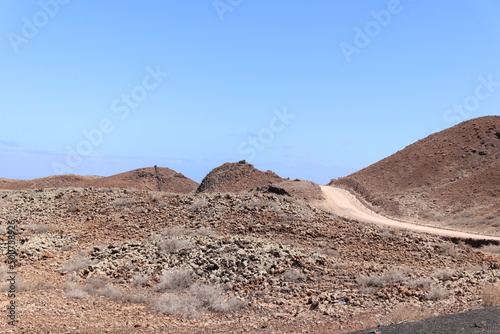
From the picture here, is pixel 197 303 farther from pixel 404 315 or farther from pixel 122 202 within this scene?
pixel 122 202

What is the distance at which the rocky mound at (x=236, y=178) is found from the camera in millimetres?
41438

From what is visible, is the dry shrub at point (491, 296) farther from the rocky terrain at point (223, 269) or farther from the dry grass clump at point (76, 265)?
the dry grass clump at point (76, 265)

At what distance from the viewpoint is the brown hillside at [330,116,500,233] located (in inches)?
1315

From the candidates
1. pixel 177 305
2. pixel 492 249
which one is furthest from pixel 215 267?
pixel 492 249

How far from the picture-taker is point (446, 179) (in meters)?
45.2

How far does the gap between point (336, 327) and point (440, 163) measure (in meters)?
43.7

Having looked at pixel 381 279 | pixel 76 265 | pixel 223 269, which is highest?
pixel 76 265

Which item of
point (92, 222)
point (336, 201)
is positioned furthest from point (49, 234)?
point (336, 201)

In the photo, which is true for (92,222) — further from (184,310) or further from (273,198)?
(184,310)

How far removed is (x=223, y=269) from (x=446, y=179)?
123 feet

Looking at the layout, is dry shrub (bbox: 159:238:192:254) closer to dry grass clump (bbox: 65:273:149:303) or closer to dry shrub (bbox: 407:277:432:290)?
dry grass clump (bbox: 65:273:149:303)

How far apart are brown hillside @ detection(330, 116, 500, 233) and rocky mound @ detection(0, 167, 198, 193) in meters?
18.3

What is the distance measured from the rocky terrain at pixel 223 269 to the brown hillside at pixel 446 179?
567 inches

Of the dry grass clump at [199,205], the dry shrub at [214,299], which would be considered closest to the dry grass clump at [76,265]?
the dry shrub at [214,299]
